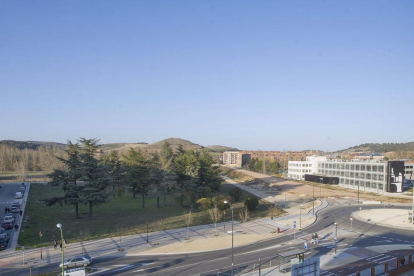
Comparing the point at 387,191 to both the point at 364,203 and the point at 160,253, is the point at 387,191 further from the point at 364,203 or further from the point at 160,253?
the point at 160,253

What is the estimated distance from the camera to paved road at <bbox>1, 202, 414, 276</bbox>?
26.3 m

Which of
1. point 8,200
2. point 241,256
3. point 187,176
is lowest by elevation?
point 8,200

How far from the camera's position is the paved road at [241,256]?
86.4 ft

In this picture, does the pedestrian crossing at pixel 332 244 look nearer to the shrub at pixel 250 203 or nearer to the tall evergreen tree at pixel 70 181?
the shrub at pixel 250 203

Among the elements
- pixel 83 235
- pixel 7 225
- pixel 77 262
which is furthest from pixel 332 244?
pixel 7 225

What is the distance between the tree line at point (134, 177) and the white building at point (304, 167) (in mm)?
61955

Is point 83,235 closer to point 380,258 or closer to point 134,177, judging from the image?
point 134,177

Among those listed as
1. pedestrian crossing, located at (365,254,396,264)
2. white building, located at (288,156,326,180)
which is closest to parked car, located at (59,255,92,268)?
pedestrian crossing, located at (365,254,396,264)

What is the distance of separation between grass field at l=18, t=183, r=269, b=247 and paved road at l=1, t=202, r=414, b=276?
9.77 meters

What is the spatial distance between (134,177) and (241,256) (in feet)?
116

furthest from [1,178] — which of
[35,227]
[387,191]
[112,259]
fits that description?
[387,191]

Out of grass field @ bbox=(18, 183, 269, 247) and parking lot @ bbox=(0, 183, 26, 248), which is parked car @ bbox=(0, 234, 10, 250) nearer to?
parking lot @ bbox=(0, 183, 26, 248)

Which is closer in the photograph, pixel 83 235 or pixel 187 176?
pixel 83 235

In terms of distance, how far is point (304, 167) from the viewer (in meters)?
116
